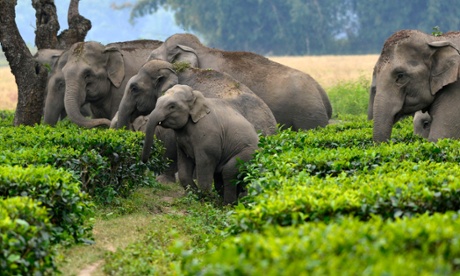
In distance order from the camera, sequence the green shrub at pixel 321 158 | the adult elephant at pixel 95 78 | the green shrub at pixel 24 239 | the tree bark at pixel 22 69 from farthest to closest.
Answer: the adult elephant at pixel 95 78, the tree bark at pixel 22 69, the green shrub at pixel 321 158, the green shrub at pixel 24 239

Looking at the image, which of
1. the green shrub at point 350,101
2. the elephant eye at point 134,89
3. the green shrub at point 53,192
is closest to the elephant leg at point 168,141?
the elephant eye at point 134,89

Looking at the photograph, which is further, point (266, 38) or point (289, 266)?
point (266, 38)

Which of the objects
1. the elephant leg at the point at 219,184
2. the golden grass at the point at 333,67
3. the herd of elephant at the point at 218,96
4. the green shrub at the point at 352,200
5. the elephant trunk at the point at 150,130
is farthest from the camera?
the golden grass at the point at 333,67

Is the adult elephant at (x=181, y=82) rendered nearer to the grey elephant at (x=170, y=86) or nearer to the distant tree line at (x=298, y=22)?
the grey elephant at (x=170, y=86)

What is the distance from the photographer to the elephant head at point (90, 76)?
17.5m

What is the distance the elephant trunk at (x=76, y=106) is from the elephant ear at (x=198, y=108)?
13.4 ft

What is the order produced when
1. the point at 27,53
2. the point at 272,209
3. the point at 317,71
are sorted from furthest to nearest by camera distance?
1. the point at 317,71
2. the point at 27,53
3. the point at 272,209

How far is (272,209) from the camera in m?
7.75

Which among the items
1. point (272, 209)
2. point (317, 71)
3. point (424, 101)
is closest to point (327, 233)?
point (272, 209)

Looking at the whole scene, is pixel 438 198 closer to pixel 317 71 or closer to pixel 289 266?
pixel 289 266

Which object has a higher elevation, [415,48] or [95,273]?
[415,48]

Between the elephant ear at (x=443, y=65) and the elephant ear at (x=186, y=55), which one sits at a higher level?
the elephant ear at (x=443, y=65)

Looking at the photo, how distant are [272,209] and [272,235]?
127 cm

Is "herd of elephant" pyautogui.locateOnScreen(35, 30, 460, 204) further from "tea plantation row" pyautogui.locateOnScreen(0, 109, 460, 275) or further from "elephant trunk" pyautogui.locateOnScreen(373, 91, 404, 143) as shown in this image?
"tea plantation row" pyautogui.locateOnScreen(0, 109, 460, 275)
